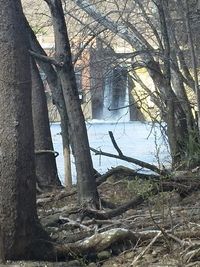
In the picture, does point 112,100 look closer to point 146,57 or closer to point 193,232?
point 146,57

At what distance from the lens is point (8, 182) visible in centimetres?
666

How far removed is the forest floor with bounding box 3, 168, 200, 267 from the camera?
6926 mm

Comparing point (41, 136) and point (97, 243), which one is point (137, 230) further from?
point (41, 136)

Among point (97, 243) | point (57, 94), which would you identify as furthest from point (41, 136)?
point (97, 243)

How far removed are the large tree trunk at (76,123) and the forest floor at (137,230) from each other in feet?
0.89

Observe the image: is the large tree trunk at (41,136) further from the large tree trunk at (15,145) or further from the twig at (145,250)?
the large tree trunk at (15,145)

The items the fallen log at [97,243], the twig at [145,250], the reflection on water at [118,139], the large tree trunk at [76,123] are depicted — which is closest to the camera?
the twig at [145,250]

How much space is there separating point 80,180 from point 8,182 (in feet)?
7.89

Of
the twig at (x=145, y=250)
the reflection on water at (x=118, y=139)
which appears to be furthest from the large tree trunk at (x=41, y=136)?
the twig at (x=145, y=250)

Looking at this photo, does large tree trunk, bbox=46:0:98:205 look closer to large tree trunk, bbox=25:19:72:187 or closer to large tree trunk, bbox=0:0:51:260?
large tree trunk, bbox=0:0:51:260

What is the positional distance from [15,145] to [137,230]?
1727mm

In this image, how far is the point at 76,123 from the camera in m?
8.83

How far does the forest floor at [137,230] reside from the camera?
6.93 m

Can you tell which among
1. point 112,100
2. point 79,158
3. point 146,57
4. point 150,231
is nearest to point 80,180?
point 79,158
